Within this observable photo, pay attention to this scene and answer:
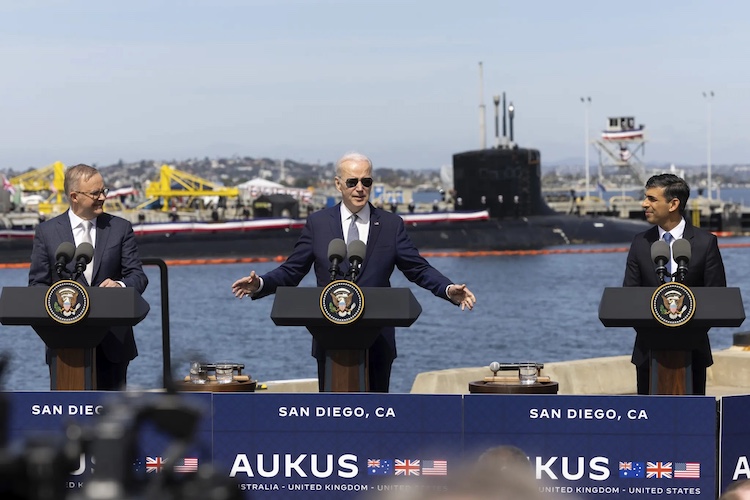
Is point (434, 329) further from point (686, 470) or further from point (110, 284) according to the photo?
point (686, 470)

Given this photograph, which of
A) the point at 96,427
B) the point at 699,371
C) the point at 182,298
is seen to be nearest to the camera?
the point at 96,427

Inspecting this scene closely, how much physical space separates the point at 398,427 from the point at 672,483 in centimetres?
125

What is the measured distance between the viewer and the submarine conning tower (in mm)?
66062

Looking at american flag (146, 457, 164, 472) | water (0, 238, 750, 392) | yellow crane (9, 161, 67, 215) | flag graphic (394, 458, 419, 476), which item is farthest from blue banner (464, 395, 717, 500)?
yellow crane (9, 161, 67, 215)

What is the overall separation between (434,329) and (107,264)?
36393 millimetres

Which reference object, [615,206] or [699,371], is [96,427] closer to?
[699,371]

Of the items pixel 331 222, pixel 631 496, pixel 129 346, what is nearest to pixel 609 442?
pixel 631 496

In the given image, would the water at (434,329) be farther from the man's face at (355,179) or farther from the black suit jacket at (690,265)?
the black suit jacket at (690,265)

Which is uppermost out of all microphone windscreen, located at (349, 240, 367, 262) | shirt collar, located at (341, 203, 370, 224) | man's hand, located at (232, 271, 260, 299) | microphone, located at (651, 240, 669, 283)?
shirt collar, located at (341, 203, 370, 224)

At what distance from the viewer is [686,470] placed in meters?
6.18

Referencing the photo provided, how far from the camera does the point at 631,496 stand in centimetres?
619

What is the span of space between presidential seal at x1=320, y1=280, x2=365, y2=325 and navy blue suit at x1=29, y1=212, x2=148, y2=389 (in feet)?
3.29

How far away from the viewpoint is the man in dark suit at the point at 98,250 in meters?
6.64

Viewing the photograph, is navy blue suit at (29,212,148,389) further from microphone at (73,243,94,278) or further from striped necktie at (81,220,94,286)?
microphone at (73,243,94,278)
